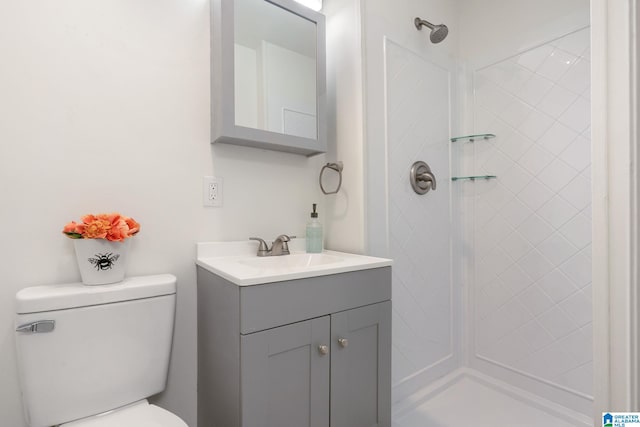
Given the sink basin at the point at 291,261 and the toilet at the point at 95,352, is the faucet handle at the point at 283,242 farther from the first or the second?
the toilet at the point at 95,352

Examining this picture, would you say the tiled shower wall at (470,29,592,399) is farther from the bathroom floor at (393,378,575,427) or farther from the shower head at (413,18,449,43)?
the shower head at (413,18,449,43)

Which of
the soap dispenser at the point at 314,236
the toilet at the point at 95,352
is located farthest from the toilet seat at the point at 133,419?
the soap dispenser at the point at 314,236

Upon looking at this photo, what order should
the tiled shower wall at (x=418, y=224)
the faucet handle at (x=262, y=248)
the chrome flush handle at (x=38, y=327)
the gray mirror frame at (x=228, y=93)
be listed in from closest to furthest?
the chrome flush handle at (x=38, y=327)
the gray mirror frame at (x=228, y=93)
the faucet handle at (x=262, y=248)
the tiled shower wall at (x=418, y=224)

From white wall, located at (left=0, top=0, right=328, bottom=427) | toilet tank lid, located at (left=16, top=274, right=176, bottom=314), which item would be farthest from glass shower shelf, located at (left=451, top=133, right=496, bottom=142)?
toilet tank lid, located at (left=16, top=274, right=176, bottom=314)

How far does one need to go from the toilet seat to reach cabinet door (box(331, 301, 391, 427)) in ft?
1.67

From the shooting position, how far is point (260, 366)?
0.92 m

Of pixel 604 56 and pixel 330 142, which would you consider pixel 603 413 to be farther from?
pixel 330 142

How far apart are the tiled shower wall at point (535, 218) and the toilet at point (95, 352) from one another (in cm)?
175

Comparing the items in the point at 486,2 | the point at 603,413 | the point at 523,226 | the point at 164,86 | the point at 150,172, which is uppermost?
the point at 486,2

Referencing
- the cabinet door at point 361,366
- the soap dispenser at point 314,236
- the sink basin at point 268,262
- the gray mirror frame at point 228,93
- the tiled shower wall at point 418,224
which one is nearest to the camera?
the sink basin at point 268,262

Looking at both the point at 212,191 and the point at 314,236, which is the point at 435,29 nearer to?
the point at 314,236

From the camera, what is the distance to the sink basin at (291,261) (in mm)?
1300

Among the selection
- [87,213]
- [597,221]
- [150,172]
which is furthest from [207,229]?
[597,221]

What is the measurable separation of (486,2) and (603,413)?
2.13m
